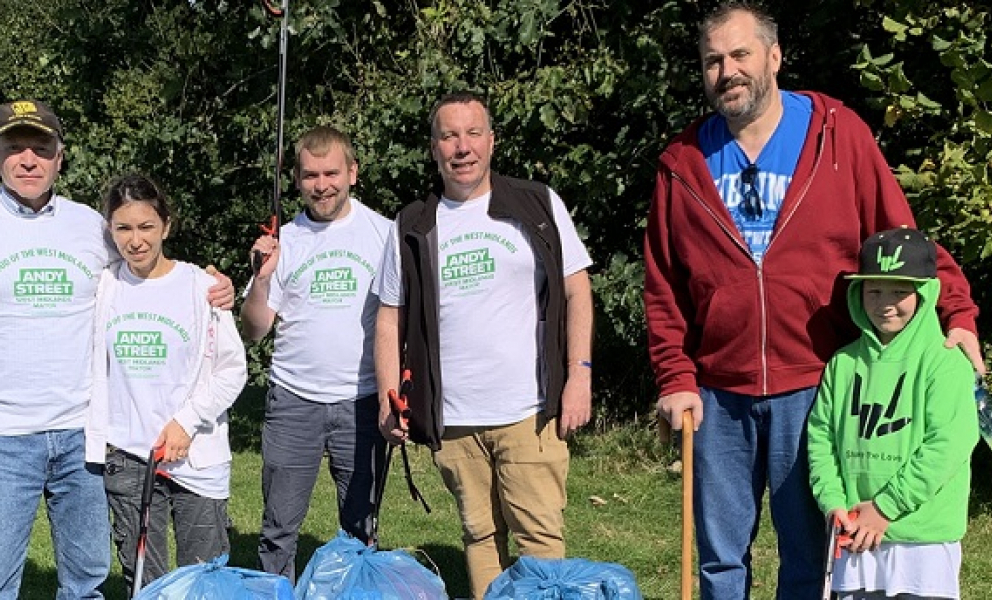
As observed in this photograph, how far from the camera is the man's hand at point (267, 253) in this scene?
4246mm

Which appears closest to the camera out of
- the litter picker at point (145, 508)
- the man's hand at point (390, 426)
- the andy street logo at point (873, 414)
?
the andy street logo at point (873, 414)

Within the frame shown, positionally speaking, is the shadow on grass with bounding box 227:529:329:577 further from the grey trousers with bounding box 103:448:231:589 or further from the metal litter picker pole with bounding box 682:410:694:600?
the metal litter picker pole with bounding box 682:410:694:600

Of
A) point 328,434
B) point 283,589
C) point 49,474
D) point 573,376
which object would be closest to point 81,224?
point 49,474

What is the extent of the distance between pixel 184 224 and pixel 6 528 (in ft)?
15.5

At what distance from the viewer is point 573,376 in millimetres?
4027

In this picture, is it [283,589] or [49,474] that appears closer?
[283,589]

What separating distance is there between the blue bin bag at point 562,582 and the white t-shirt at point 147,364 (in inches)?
45.5

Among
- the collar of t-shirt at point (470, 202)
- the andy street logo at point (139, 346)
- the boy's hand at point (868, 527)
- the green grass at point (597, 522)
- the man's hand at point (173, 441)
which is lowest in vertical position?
the green grass at point (597, 522)

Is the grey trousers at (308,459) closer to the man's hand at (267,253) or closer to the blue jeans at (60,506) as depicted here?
the man's hand at (267,253)

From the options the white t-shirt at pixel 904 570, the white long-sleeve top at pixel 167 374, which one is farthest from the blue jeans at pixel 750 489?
the white long-sleeve top at pixel 167 374

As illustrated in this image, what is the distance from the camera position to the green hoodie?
338 cm

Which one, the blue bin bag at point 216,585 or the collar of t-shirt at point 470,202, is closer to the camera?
the blue bin bag at point 216,585

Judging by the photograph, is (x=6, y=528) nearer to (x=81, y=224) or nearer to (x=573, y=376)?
(x=81, y=224)

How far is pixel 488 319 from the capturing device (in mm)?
4000
